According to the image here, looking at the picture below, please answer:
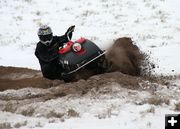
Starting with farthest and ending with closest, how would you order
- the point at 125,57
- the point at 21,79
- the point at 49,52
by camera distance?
the point at 21,79
the point at 125,57
the point at 49,52

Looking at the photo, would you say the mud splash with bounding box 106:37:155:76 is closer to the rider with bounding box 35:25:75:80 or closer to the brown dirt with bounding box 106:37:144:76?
the brown dirt with bounding box 106:37:144:76

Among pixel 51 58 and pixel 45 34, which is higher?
pixel 45 34

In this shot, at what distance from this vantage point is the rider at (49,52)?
29.9 ft

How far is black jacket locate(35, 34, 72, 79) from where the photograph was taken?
9.11 m

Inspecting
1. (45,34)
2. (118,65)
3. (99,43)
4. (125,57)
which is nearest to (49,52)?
(45,34)

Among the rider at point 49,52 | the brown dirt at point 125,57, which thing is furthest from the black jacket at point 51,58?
the brown dirt at point 125,57

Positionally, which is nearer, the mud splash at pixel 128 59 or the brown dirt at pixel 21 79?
the brown dirt at pixel 21 79

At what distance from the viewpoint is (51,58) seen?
9.07 metres

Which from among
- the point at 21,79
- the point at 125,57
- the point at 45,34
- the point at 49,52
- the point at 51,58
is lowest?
the point at 21,79

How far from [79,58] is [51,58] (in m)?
0.66

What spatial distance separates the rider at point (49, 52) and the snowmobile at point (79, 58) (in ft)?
0.54

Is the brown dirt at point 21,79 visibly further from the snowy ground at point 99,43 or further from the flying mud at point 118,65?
the snowy ground at point 99,43

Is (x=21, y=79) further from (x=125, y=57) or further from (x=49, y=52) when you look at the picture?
(x=125, y=57)

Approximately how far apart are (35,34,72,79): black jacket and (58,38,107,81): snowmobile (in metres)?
0.15
